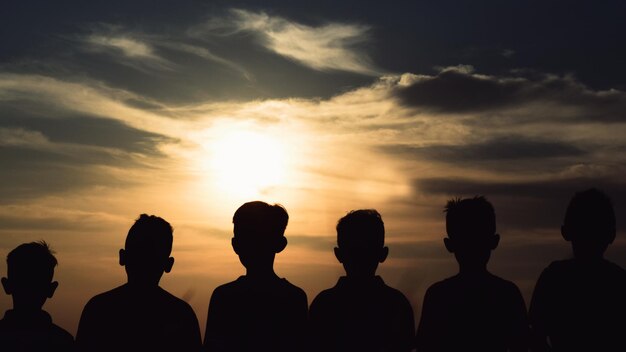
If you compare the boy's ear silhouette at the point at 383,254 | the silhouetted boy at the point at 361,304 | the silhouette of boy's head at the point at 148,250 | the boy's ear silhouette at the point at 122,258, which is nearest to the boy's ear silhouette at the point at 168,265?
the silhouette of boy's head at the point at 148,250

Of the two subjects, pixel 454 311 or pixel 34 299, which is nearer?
pixel 454 311

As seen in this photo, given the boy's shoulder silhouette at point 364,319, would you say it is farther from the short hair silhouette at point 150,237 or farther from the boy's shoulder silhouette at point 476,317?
the short hair silhouette at point 150,237

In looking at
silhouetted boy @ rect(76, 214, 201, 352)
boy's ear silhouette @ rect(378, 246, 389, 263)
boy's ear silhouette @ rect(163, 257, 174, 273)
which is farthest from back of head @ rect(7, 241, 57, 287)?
boy's ear silhouette @ rect(378, 246, 389, 263)

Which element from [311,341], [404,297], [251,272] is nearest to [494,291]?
[404,297]

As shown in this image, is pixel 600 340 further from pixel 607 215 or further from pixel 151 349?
pixel 151 349

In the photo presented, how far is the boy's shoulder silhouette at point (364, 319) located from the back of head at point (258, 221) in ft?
3.69

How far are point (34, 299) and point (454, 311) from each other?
5.41 metres

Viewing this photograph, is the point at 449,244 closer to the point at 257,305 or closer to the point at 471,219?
the point at 471,219

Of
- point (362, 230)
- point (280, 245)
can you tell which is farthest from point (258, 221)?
point (362, 230)

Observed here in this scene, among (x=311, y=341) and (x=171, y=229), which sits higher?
(x=171, y=229)

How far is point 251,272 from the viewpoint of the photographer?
8641mm

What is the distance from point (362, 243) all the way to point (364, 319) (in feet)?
3.03

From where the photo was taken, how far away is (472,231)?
8.46m

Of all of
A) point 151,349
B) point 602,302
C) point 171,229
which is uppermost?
point 171,229
